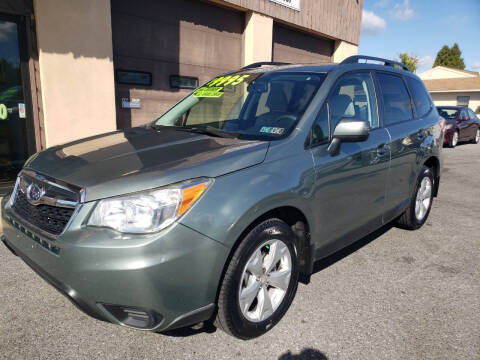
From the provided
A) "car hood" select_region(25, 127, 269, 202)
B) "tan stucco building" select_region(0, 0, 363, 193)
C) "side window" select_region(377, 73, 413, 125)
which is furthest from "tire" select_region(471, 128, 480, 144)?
"car hood" select_region(25, 127, 269, 202)

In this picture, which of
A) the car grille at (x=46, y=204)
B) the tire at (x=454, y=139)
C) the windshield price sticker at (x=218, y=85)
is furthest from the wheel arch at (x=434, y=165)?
the tire at (x=454, y=139)

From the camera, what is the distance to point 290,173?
2.40m

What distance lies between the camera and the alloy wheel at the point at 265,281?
227cm

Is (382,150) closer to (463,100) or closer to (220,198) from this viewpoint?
(220,198)

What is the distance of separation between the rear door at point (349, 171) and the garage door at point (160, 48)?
211 inches

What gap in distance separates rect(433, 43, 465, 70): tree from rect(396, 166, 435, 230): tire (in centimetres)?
7396

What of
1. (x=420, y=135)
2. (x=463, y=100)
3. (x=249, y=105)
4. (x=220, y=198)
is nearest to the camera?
(x=220, y=198)

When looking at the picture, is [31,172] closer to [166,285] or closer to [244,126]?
[166,285]

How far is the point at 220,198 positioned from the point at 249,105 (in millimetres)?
1336

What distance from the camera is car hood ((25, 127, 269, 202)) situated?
6.40ft

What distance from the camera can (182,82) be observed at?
8445mm

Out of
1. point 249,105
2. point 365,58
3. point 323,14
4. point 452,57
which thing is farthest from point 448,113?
point 452,57

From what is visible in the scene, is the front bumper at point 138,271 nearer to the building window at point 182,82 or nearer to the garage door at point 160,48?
the garage door at point 160,48

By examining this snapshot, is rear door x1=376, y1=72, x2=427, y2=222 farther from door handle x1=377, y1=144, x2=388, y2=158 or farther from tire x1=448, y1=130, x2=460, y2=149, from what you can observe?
tire x1=448, y1=130, x2=460, y2=149
